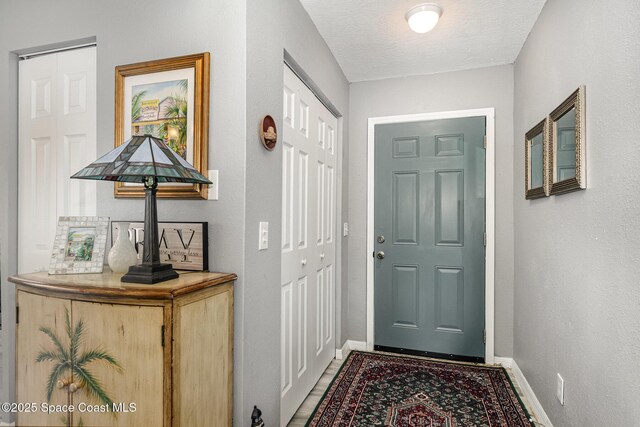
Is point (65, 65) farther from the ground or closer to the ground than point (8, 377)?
farther from the ground

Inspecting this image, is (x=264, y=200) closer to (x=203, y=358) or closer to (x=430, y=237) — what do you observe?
(x=203, y=358)

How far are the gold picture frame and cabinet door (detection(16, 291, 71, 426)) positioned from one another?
0.57 m

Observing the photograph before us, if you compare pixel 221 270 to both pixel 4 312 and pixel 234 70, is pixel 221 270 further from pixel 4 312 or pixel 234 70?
pixel 4 312

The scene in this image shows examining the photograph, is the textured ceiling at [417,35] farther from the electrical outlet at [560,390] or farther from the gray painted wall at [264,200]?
the electrical outlet at [560,390]

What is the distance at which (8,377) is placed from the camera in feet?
6.23

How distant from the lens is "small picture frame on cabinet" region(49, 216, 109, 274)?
133cm

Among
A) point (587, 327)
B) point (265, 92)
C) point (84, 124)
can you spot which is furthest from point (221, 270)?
point (587, 327)

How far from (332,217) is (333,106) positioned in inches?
33.9

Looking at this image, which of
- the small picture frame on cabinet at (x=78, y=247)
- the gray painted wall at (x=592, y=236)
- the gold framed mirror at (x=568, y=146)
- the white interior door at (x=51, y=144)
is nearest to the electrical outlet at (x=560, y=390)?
the gray painted wall at (x=592, y=236)

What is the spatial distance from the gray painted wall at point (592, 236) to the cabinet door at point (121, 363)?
4.94 feet

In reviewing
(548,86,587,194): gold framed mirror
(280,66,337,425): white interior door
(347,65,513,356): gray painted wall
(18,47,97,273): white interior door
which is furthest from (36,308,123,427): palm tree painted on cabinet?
(347,65,513,356): gray painted wall

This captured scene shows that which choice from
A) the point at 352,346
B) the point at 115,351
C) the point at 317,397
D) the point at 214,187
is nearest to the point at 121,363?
the point at 115,351

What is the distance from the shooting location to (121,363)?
3.71 feet

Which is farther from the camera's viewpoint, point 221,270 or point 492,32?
point 492,32
